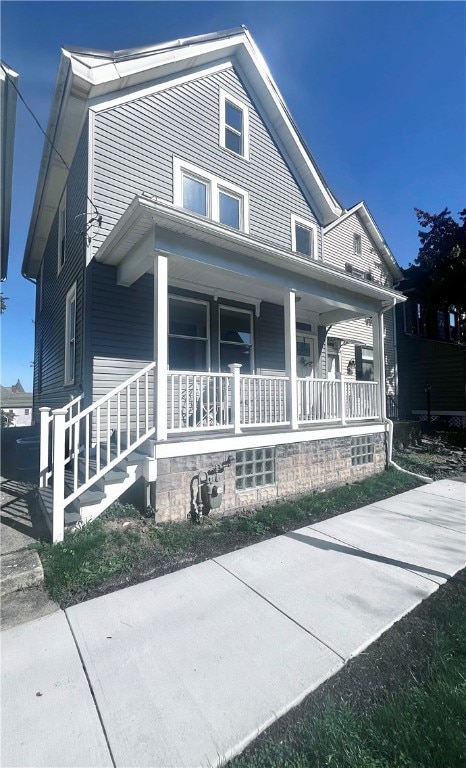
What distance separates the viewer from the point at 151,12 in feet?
21.7

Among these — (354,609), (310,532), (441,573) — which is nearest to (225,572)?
(354,609)

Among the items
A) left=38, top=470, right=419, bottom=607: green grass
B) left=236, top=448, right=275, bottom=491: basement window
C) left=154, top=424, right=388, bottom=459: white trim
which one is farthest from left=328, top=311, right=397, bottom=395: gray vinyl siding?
left=38, top=470, right=419, bottom=607: green grass

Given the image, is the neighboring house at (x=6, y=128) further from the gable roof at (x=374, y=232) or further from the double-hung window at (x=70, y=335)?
the gable roof at (x=374, y=232)

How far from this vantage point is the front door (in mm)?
9945

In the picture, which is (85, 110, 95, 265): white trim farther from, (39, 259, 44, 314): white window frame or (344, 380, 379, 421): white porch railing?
(39, 259, 44, 314): white window frame

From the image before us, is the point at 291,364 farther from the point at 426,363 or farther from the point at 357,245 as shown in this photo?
the point at 426,363

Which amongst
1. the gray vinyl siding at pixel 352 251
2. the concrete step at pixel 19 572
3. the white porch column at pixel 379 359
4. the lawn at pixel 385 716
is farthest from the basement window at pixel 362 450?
the gray vinyl siding at pixel 352 251

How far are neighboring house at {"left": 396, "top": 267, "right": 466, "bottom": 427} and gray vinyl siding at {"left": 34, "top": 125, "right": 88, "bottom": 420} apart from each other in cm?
1436

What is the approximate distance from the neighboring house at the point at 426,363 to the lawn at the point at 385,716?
15.3 meters

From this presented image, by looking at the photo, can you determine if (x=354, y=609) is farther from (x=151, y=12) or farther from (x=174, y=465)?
(x=151, y=12)

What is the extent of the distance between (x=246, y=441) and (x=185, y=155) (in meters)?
6.12

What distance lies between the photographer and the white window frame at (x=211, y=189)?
7238 millimetres

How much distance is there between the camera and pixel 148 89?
699 cm

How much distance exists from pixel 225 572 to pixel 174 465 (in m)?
1.56
